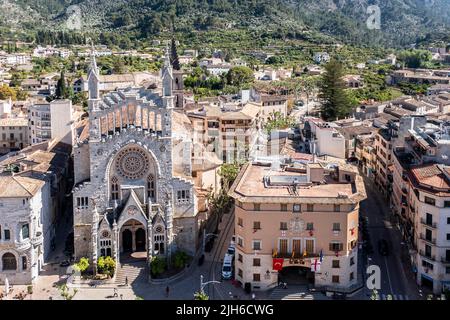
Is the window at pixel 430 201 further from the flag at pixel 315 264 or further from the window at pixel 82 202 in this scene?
the window at pixel 82 202

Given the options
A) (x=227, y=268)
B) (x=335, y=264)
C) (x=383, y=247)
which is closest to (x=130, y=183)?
(x=227, y=268)

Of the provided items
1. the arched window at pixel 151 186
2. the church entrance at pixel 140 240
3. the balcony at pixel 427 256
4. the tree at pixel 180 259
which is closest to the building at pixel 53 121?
the church entrance at pixel 140 240

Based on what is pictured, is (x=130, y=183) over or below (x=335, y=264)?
over

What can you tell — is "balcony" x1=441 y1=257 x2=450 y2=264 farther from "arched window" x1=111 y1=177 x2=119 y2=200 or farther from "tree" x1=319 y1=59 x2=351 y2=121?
"tree" x1=319 y1=59 x2=351 y2=121

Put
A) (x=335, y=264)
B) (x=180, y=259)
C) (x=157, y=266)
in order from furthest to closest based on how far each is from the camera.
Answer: (x=180, y=259)
(x=157, y=266)
(x=335, y=264)

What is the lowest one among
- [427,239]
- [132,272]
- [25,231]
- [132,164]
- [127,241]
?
[132,272]

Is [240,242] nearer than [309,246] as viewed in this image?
No

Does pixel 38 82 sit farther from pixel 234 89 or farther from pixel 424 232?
pixel 424 232

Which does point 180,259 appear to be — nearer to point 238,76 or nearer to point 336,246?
point 336,246
